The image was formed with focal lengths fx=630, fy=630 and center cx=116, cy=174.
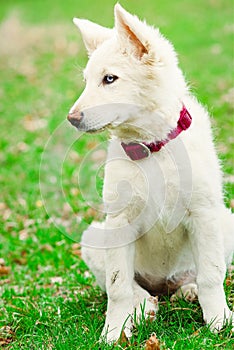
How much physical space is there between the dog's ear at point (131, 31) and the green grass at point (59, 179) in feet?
2.39

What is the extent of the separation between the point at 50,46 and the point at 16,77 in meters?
2.88

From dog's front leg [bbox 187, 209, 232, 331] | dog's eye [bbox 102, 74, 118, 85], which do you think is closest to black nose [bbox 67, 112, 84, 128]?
dog's eye [bbox 102, 74, 118, 85]

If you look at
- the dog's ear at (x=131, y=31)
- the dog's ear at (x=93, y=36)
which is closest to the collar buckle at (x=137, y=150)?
the dog's ear at (x=131, y=31)

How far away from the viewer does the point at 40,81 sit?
43.7ft

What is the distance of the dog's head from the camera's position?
10.8 feet

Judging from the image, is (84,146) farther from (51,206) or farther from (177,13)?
(177,13)

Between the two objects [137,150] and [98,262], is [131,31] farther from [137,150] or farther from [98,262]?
[98,262]

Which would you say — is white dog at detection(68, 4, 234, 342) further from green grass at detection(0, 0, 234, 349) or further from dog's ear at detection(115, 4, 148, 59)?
green grass at detection(0, 0, 234, 349)

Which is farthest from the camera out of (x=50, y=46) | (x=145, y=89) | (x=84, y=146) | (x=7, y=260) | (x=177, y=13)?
(x=177, y=13)

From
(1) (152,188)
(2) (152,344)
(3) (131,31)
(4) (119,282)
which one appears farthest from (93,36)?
(2) (152,344)

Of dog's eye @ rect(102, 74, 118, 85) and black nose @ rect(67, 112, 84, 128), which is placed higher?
dog's eye @ rect(102, 74, 118, 85)

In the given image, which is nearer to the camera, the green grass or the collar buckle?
the collar buckle

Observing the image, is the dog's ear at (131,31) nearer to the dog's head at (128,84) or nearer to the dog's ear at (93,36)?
the dog's head at (128,84)

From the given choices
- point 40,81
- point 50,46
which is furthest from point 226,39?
point 50,46
